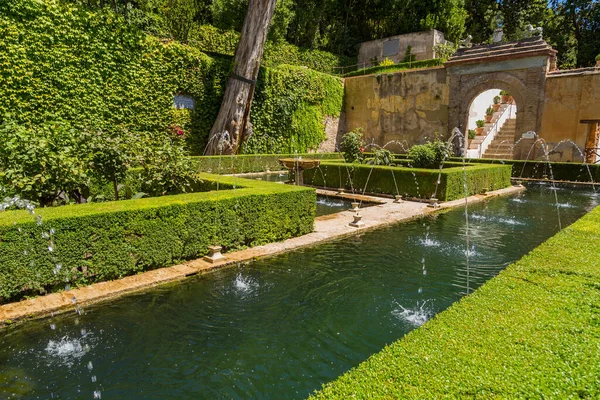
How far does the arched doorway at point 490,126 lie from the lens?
19.9m

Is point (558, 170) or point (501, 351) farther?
point (558, 170)

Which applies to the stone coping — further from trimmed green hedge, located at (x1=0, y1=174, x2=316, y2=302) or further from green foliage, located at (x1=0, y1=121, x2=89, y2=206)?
green foliage, located at (x1=0, y1=121, x2=89, y2=206)

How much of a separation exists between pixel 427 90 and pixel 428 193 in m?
12.1

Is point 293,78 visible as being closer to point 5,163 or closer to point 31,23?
point 31,23

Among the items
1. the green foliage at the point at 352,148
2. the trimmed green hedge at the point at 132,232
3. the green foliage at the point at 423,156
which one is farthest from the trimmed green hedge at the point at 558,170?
the trimmed green hedge at the point at 132,232

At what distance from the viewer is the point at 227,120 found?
619 inches

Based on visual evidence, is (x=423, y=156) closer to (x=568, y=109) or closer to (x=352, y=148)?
(x=352, y=148)

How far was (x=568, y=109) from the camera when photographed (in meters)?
16.0

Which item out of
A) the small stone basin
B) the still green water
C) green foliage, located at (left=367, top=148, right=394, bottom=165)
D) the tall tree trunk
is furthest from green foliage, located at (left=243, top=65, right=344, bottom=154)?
the still green water

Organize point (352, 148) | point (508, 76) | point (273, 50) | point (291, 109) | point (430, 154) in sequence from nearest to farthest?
point (430, 154)
point (352, 148)
point (508, 76)
point (291, 109)
point (273, 50)

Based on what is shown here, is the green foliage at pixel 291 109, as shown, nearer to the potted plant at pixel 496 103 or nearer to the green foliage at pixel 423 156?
the green foliage at pixel 423 156

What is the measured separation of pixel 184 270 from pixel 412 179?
725 centimetres

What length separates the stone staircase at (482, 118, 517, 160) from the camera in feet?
65.2

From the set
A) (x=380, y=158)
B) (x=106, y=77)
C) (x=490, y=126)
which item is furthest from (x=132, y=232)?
(x=490, y=126)
